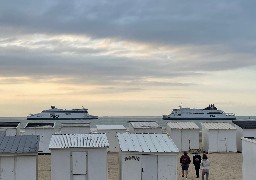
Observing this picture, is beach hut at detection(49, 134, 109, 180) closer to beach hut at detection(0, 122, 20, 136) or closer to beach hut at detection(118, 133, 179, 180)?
beach hut at detection(118, 133, 179, 180)

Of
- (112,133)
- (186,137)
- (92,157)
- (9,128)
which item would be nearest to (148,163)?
(92,157)

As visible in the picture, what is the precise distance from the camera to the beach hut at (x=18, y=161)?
1978 cm

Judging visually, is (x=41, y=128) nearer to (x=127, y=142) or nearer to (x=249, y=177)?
(x=127, y=142)

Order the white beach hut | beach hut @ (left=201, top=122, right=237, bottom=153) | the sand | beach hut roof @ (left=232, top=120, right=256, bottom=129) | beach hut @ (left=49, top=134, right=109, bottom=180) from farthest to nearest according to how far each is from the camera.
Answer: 1. beach hut @ (left=201, top=122, right=237, bottom=153)
2. beach hut roof @ (left=232, top=120, right=256, bottom=129)
3. the sand
4. beach hut @ (left=49, top=134, right=109, bottom=180)
5. the white beach hut

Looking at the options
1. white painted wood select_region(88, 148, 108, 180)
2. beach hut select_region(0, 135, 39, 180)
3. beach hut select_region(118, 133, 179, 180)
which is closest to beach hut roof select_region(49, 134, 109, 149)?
white painted wood select_region(88, 148, 108, 180)

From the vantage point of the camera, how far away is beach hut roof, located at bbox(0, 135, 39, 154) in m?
19.9

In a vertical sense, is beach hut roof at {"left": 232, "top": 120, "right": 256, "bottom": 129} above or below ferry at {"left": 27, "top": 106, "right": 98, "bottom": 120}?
below

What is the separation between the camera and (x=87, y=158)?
20109 mm

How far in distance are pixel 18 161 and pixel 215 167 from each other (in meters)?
14.6

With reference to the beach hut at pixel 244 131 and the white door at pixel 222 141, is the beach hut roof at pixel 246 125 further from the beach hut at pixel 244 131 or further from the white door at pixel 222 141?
the white door at pixel 222 141

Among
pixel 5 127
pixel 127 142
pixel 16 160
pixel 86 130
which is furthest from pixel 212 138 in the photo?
pixel 16 160

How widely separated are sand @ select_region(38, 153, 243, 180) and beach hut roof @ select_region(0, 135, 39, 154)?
6078 millimetres

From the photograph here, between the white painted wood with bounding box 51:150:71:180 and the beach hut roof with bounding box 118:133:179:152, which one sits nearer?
the white painted wood with bounding box 51:150:71:180

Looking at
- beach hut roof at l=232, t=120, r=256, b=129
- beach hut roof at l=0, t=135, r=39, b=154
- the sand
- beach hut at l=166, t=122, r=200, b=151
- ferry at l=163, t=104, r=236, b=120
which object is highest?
ferry at l=163, t=104, r=236, b=120
